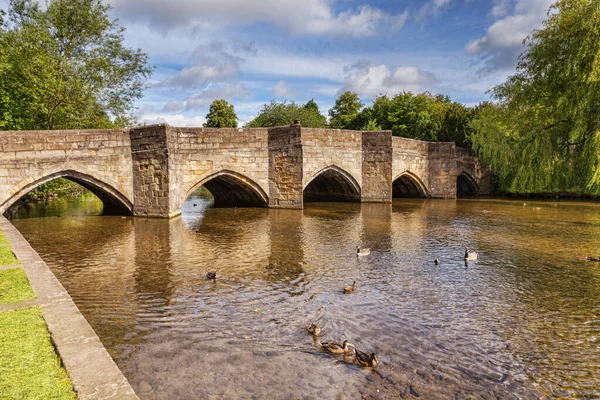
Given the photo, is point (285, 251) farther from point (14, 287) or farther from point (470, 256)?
point (14, 287)

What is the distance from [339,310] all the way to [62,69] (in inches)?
833

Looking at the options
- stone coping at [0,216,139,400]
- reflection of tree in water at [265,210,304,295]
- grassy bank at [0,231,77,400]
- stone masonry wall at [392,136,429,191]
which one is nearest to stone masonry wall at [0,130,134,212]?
reflection of tree in water at [265,210,304,295]

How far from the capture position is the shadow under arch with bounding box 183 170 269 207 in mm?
17672

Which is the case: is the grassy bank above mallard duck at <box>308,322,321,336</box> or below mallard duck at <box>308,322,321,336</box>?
above

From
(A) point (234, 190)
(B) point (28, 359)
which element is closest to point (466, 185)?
(A) point (234, 190)

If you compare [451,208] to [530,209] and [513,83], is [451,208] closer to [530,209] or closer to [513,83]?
[530,209]

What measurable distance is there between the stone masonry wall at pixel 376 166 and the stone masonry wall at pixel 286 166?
15.3ft

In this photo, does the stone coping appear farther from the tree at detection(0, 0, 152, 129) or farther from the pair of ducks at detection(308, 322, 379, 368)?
the tree at detection(0, 0, 152, 129)

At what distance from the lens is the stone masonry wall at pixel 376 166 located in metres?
21.2

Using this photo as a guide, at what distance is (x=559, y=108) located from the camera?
17.9m

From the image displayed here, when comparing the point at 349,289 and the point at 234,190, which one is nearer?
the point at 349,289

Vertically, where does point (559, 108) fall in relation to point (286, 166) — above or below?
above

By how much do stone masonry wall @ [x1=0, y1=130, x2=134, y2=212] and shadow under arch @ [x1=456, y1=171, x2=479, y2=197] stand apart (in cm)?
2242

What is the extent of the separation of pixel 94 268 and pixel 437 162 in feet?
71.6
